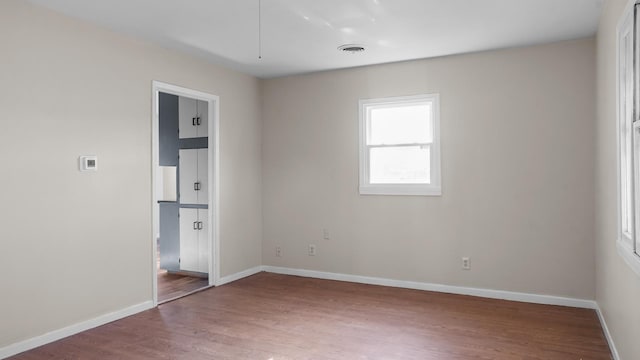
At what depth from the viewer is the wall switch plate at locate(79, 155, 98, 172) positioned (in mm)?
3594

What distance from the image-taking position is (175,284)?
5.21 m

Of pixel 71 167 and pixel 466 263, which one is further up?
pixel 71 167

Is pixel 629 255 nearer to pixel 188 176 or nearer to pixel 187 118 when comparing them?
pixel 188 176

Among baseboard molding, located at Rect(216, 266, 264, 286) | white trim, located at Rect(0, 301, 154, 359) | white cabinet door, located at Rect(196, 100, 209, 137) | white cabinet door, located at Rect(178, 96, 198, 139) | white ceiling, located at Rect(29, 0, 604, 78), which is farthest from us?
white cabinet door, located at Rect(178, 96, 198, 139)

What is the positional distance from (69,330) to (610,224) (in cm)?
415

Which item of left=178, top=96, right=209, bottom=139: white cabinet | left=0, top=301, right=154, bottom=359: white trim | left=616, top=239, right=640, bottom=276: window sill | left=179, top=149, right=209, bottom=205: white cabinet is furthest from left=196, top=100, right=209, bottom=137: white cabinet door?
left=616, top=239, right=640, bottom=276: window sill

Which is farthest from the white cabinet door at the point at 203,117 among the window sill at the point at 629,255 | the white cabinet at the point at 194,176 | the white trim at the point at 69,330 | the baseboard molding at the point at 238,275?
the window sill at the point at 629,255

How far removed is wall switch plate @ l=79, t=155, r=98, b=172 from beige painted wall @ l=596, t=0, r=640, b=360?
149 inches

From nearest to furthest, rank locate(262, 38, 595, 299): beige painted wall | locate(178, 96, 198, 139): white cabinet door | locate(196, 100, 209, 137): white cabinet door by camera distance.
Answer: locate(262, 38, 595, 299): beige painted wall
locate(196, 100, 209, 137): white cabinet door
locate(178, 96, 198, 139): white cabinet door

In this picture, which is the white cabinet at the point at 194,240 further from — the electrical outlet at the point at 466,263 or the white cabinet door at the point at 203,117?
the electrical outlet at the point at 466,263

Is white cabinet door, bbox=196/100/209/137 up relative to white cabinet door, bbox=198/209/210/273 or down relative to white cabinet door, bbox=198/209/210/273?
up

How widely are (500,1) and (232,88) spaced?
10.4 ft

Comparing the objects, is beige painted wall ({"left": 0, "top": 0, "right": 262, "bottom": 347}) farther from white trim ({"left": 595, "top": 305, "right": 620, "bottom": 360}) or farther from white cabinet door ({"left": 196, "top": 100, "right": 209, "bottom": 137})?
white trim ({"left": 595, "top": 305, "right": 620, "bottom": 360})

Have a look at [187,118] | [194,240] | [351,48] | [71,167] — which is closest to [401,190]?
[351,48]
